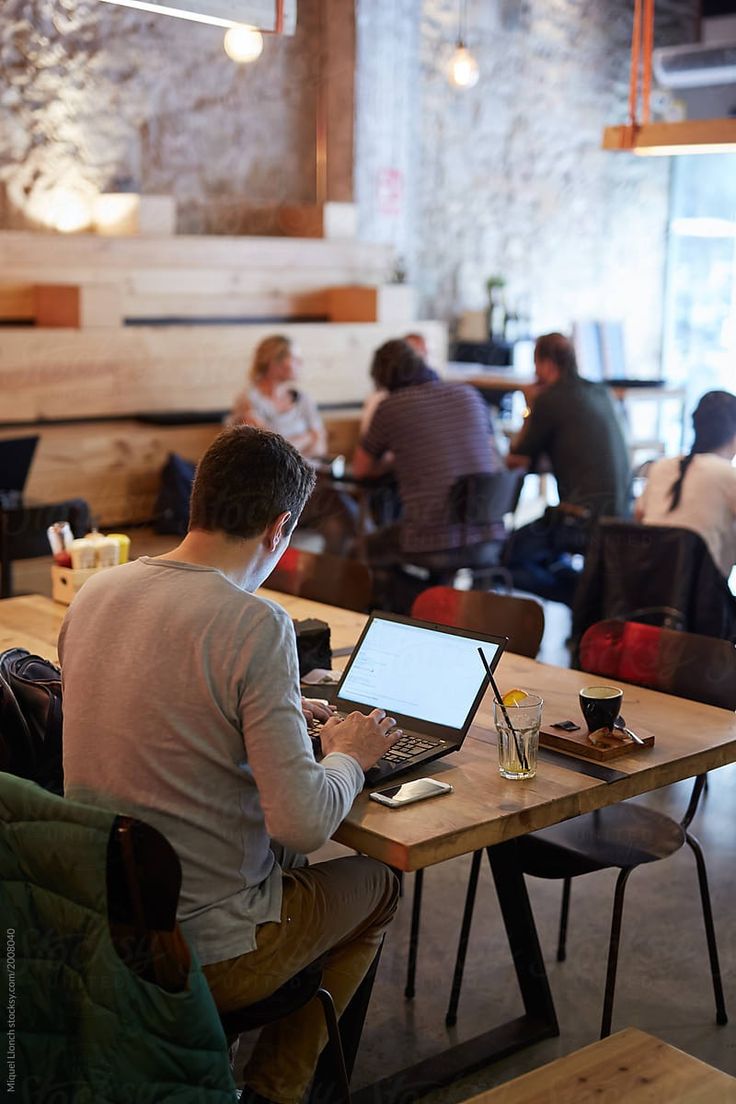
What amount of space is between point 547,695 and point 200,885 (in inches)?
37.6

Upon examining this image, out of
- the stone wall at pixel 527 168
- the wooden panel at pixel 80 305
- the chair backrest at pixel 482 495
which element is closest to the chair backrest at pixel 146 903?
the chair backrest at pixel 482 495

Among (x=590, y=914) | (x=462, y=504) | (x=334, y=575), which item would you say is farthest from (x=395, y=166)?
(x=590, y=914)

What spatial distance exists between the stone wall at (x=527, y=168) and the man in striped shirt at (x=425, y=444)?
11.7 ft

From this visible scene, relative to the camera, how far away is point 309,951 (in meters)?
2.09

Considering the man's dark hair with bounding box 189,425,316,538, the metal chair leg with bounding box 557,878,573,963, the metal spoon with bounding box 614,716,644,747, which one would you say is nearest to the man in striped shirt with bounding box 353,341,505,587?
the metal chair leg with bounding box 557,878,573,963

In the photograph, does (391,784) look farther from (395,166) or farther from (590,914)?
(395,166)

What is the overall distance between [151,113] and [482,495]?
3727 mm

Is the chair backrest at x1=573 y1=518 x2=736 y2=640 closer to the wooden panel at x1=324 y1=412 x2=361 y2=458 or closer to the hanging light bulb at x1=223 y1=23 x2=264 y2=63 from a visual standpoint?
the hanging light bulb at x1=223 y1=23 x2=264 y2=63

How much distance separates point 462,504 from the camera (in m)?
5.14

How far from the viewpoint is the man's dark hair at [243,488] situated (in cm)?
204

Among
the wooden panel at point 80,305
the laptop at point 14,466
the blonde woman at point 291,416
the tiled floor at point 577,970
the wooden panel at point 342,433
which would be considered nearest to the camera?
the tiled floor at point 577,970

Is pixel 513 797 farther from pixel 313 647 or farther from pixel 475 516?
pixel 475 516

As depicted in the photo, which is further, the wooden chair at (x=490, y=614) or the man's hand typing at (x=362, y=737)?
the wooden chair at (x=490, y=614)

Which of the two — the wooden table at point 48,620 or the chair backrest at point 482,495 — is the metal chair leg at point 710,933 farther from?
the chair backrest at point 482,495
